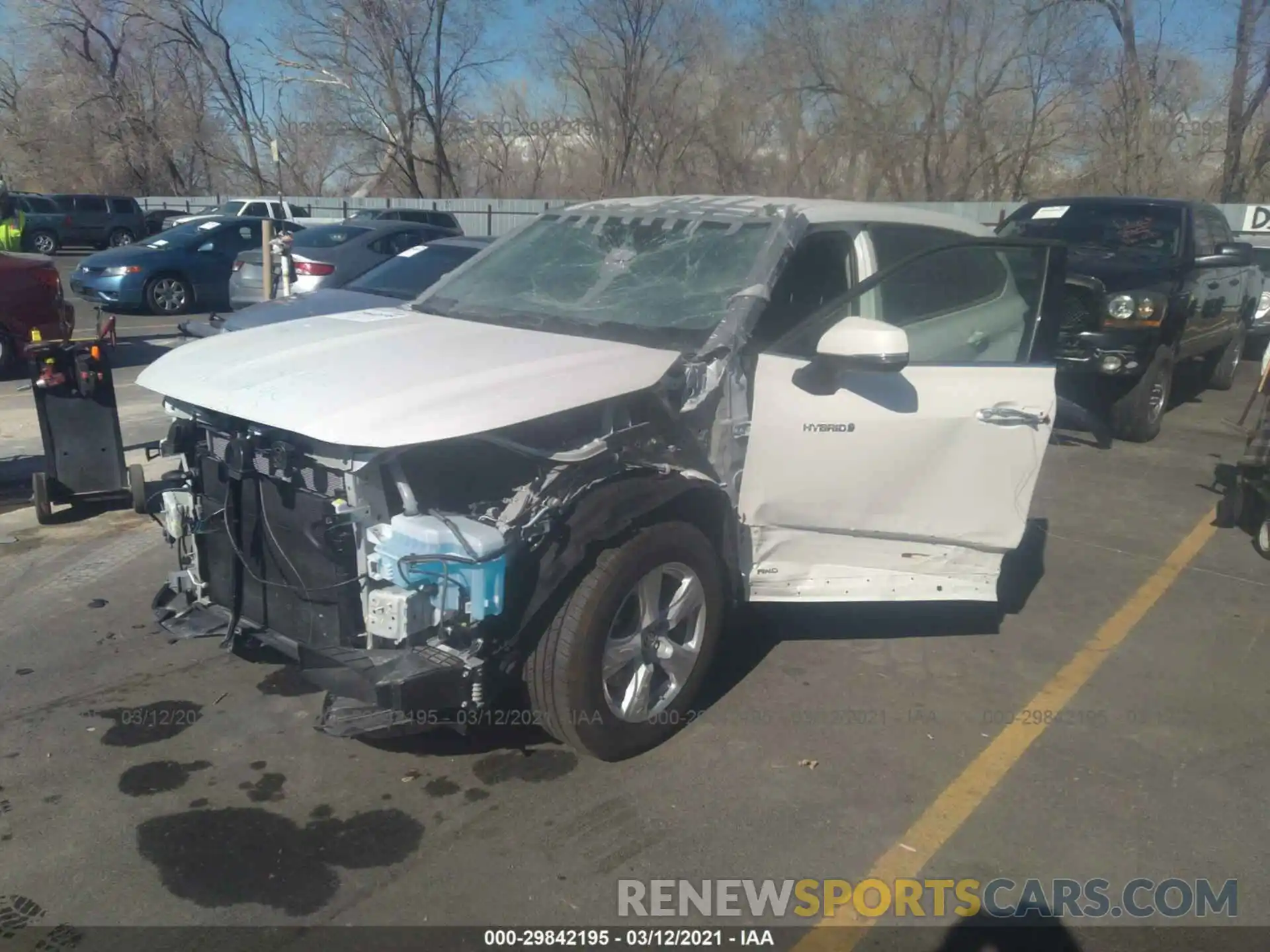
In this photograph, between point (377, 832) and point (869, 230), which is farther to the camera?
point (869, 230)

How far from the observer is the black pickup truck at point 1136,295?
27.9ft

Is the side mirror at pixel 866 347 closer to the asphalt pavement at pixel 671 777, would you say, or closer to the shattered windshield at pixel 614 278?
the shattered windshield at pixel 614 278

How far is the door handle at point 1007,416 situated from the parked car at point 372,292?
516cm

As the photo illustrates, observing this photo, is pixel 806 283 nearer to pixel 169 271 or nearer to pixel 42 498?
pixel 42 498

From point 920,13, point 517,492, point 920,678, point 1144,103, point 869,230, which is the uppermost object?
point 920,13

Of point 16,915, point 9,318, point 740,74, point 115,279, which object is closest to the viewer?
point 16,915

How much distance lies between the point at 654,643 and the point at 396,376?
1.29 m

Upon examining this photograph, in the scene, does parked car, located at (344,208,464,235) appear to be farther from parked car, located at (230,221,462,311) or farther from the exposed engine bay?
the exposed engine bay

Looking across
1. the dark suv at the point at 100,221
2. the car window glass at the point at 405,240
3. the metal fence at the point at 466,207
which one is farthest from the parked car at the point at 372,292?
the dark suv at the point at 100,221

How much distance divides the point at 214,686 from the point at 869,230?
3372mm

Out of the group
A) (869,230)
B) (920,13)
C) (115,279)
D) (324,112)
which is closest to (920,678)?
(869,230)

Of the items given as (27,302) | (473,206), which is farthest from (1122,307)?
(473,206)

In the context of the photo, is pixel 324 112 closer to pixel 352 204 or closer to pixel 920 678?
pixel 352 204

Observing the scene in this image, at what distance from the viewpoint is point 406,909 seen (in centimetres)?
304
